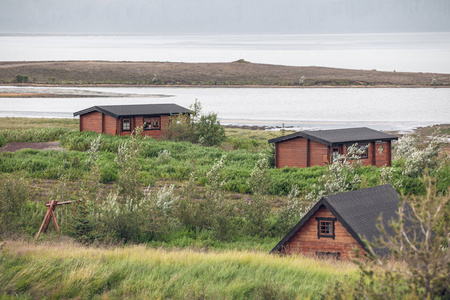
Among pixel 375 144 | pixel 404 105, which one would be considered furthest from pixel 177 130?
pixel 404 105

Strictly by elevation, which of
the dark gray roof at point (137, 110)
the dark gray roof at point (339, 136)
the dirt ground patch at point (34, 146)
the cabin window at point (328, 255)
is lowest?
the cabin window at point (328, 255)

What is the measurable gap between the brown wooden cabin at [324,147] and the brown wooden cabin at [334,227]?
698 inches

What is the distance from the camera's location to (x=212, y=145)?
50.9 metres

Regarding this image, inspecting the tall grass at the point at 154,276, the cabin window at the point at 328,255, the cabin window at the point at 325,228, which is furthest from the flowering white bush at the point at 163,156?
the tall grass at the point at 154,276

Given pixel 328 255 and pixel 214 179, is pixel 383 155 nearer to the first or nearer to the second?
pixel 214 179

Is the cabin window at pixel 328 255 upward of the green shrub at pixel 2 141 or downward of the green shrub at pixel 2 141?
downward

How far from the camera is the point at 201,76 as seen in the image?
161500mm

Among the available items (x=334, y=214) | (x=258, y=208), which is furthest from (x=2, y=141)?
(x=334, y=214)

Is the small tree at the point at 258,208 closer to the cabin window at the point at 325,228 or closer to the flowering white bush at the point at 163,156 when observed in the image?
the cabin window at the point at 325,228

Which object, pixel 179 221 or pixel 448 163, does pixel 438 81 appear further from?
pixel 179 221

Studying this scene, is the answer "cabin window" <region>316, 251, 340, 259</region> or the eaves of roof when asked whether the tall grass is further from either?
"cabin window" <region>316, 251, 340, 259</region>

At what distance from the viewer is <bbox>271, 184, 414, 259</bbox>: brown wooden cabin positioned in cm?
1795

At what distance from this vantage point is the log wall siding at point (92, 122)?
167ft

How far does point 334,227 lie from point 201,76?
145342mm
